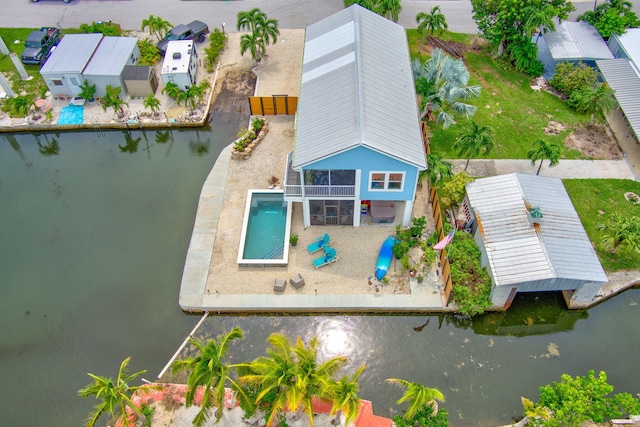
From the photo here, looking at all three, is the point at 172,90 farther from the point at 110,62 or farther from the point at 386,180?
the point at 386,180

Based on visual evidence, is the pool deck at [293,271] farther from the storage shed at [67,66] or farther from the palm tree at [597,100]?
the storage shed at [67,66]

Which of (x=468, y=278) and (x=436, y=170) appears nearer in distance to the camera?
(x=468, y=278)

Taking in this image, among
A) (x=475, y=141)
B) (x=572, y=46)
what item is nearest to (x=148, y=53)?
(x=475, y=141)

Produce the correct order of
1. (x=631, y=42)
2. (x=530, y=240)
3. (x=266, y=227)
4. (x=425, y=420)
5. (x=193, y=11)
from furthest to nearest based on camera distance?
(x=193, y=11) → (x=631, y=42) → (x=266, y=227) → (x=530, y=240) → (x=425, y=420)

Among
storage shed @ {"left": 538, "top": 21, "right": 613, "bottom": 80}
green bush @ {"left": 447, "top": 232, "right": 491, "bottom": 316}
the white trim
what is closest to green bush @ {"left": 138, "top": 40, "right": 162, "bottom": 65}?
the white trim

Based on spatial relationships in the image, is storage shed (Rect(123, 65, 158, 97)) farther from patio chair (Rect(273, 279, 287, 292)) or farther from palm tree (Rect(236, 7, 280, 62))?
patio chair (Rect(273, 279, 287, 292))

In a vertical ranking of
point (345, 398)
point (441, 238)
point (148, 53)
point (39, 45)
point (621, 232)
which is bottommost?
point (441, 238)

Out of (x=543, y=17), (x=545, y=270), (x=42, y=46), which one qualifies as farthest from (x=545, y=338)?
(x=42, y=46)

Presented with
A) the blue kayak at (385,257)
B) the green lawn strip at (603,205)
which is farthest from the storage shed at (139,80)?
the green lawn strip at (603,205)
